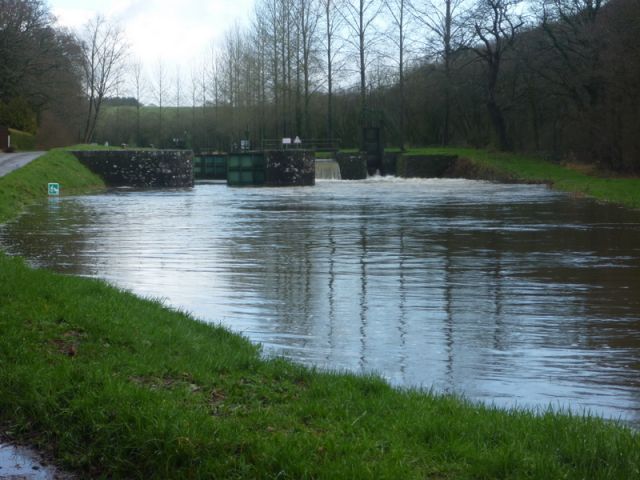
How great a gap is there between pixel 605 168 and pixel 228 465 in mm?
38536

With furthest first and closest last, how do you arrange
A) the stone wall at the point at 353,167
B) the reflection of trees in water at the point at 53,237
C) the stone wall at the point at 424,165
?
the stone wall at the point at 424,165, the stone wall at the point at 353,167, the reflection of trees in water at the point at 53,237

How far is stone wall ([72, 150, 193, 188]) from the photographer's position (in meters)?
A: 42.6

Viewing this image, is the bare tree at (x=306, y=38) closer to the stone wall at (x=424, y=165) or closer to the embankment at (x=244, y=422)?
the stone wall at (x=424, y=165)

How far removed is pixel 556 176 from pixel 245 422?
132 feet

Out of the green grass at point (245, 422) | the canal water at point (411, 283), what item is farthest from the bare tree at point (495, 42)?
the green grass at point (245, 422)

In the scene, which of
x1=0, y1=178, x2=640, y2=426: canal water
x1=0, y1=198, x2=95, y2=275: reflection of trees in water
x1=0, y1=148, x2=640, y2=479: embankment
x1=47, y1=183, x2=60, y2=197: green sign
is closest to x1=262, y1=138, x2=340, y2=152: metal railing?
x1=47, y1=183, x2=60, y2=197: green sign

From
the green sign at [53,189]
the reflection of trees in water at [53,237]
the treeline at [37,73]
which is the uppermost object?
the treeline at [37,73]

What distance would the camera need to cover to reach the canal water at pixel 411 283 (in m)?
7.93

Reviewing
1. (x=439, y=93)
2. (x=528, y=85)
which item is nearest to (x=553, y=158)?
(x=528, y=85)

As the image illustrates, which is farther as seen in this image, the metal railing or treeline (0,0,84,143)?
the metal railing

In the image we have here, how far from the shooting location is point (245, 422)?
17.2ft

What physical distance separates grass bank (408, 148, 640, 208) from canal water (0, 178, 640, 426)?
498 cm

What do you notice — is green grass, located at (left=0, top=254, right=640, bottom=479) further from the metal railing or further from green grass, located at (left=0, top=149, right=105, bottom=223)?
the metal railing

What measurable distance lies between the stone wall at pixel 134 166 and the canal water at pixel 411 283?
16.4 meters
